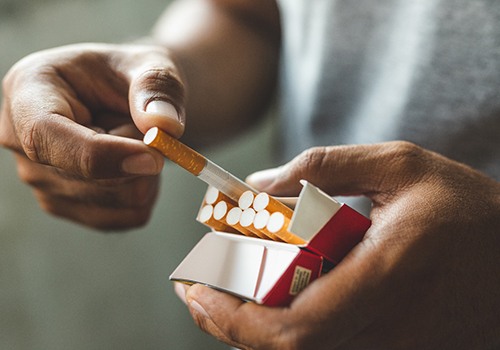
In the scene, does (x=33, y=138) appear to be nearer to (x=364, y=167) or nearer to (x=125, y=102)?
(x=125, y=102)

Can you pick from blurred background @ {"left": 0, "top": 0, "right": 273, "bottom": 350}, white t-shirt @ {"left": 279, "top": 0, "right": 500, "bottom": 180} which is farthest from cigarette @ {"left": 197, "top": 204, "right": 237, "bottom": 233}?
blurred background @ {"left": 0, "top": 0, "right": 273, "bottom": 350}

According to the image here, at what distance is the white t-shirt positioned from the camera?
22.5 inches

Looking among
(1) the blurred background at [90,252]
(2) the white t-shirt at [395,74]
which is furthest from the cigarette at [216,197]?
(1) the blurred background at [90,252]

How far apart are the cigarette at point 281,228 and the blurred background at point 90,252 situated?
504mm

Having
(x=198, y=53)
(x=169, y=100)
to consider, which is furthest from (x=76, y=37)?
(x=169, y=100)

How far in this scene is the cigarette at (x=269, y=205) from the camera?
360mm

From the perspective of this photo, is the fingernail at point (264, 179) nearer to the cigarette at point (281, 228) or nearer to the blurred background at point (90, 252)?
the cigarette at point (281, 228)

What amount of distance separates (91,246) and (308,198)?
2.19 ft

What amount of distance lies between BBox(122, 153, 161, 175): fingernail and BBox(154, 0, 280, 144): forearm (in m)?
0.35

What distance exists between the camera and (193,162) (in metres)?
0.37

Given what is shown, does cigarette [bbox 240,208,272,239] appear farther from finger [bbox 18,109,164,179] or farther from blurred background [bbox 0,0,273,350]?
blurred background [bbox 0,0,273,350]

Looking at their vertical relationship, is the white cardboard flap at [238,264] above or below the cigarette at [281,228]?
below

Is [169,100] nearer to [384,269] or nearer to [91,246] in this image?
[384,269]

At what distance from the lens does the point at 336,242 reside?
1.19ft
